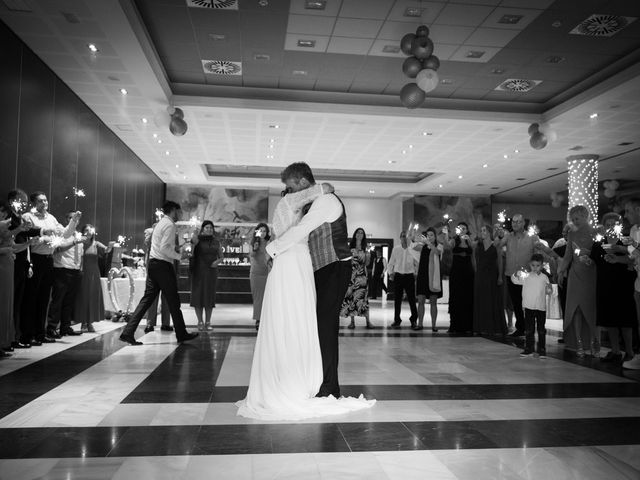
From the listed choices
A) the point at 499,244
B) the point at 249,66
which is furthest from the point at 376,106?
the point at 499,244

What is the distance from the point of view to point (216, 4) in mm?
6680

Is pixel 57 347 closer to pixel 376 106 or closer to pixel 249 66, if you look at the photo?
pixel 249 66

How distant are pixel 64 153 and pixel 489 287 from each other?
681 centimetres

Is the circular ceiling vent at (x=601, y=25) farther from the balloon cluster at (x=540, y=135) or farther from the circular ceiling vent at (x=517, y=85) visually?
the balloon cluster at (x=540, y=135)

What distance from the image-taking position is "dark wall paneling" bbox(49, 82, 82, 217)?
834cm

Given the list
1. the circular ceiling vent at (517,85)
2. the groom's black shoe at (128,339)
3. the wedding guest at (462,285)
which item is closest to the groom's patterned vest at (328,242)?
the groom's black shoe at (128,339)

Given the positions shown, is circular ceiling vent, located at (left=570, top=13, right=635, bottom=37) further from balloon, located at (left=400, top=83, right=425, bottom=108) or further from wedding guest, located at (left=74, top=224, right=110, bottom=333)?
wedding guest, located at (left=74, top=224, right=110, bottom=333)

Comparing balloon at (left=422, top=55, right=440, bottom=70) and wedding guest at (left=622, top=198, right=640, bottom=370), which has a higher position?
balloon at (left=422, top=55, right=440, bottom=70)

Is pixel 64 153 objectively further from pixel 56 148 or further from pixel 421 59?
pixel 421 59

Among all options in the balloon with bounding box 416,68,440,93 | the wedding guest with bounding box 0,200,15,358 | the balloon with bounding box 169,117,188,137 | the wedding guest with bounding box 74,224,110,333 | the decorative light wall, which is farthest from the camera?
the decorative light wall

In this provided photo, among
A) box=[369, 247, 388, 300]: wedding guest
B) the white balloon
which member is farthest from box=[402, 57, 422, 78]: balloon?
box=[369, 247, 388, 300]: wedding guest

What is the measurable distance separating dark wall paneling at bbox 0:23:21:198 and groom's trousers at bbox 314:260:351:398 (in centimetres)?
501

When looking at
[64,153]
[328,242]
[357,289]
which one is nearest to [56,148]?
[64,153]

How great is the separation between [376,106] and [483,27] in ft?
10.9
